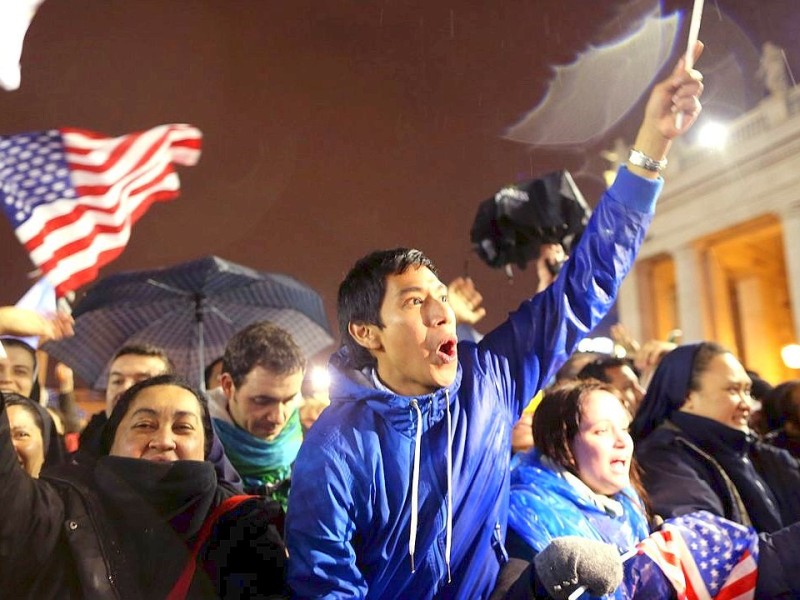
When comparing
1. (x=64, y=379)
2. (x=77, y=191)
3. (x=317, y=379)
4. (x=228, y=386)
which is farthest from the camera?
(x=317, y=379)

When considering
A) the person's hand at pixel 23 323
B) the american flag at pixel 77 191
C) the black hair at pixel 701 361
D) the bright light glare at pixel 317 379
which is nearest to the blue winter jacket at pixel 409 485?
the person's hand at pixel 23 323

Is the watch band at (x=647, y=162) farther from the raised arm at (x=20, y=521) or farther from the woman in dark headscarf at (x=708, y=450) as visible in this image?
the raised arm at (x=20, y=521)

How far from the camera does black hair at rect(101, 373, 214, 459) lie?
8.10 feet

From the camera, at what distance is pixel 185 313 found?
5.42 metres

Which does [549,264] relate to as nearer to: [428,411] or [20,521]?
[428,411]

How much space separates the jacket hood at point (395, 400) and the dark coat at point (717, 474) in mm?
1367

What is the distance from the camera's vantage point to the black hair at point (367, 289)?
2.19 meters

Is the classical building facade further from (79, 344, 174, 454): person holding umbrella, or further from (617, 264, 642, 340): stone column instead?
(79, 344, 174, 454): person holding umbrella

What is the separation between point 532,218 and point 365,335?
213 centimetres

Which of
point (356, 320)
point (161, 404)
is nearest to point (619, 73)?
point (356, 320)

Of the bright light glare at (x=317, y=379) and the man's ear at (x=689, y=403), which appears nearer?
the man's ear at (x=689, y=403)

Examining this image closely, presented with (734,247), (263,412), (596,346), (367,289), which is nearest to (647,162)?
(367,289)

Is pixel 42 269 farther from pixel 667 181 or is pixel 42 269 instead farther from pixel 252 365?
pixel 667 181

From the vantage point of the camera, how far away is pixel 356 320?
2232mm
